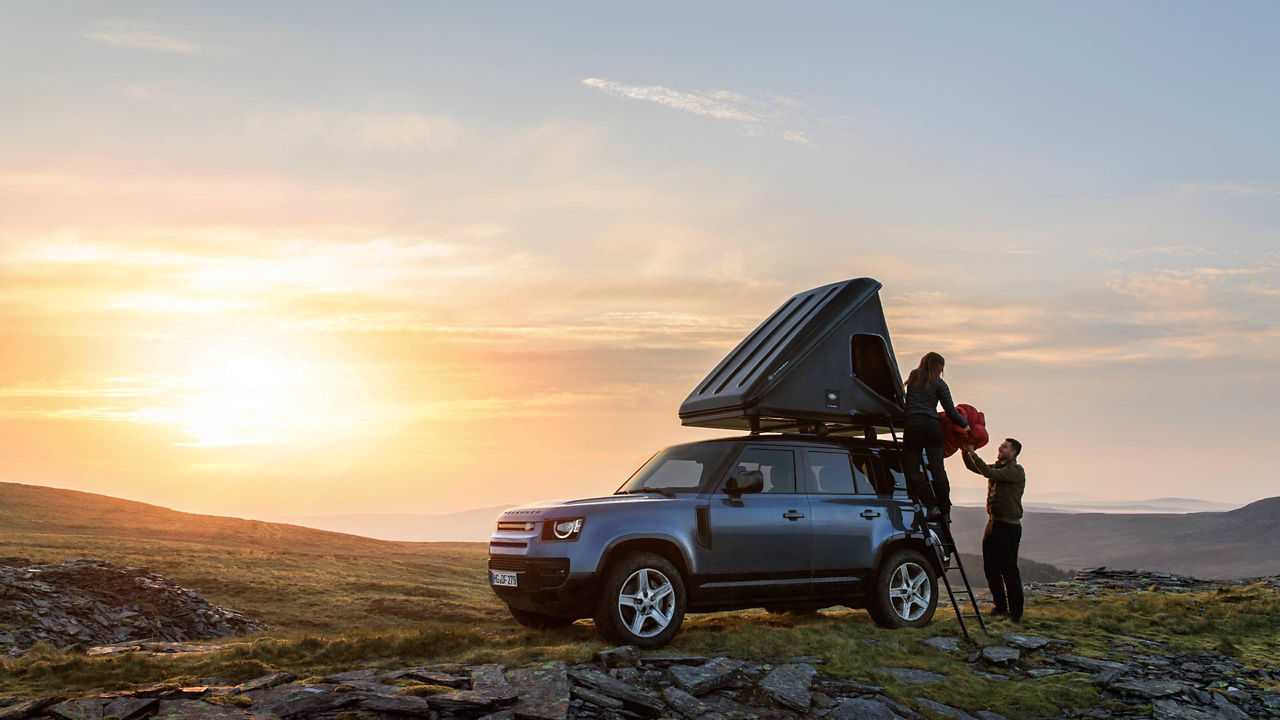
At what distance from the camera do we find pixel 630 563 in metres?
9.27

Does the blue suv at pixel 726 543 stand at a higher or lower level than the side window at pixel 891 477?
lower

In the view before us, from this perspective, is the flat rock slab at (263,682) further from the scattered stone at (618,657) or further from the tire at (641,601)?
the tire at (641,601)

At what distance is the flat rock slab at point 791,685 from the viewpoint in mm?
8211

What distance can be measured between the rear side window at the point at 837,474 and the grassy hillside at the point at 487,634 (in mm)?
1682

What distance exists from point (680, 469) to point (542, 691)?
143 inches

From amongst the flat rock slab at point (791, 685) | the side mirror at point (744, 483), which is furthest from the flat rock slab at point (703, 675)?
the side mirror at point (744, 483)

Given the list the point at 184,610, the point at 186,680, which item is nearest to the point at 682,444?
the point at 186,680

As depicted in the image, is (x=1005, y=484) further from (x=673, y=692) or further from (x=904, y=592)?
(x=673, y=692)

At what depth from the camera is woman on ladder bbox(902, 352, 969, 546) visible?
11617 mm

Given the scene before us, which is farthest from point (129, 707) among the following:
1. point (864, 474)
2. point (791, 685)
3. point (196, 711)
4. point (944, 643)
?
point (944, 643)

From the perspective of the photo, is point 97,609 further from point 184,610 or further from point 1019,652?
point 1019,652

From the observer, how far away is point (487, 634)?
10117mm

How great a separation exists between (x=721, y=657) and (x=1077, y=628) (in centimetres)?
624

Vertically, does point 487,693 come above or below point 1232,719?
above
